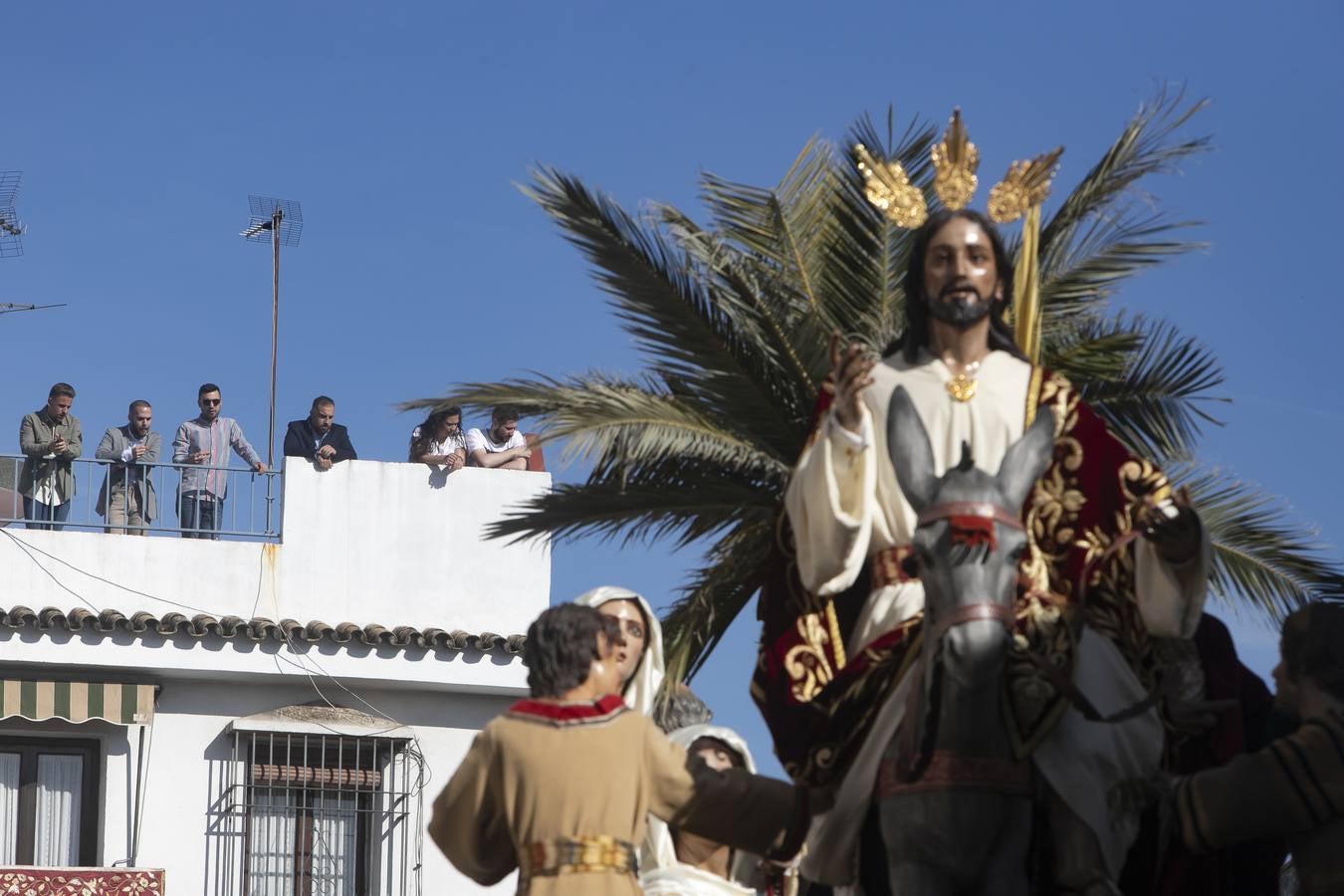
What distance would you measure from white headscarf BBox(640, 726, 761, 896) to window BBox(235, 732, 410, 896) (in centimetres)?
1474

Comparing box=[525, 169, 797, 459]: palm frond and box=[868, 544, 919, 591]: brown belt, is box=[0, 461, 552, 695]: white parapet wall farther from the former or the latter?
box=[868, 544, 919, 591]: brown belt

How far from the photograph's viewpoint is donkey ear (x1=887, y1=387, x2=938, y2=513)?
25.8 ft

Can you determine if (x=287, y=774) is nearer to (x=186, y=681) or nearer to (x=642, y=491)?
(x=186, y=681)

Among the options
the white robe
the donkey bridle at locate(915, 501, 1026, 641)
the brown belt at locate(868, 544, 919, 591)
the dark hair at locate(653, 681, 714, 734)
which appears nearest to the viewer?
the donkey bridle at locate(915, 501, 1026, 641)

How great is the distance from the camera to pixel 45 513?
25.5 m

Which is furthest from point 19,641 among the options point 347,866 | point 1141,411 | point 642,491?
point 1141,411

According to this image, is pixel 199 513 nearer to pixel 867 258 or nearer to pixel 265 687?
pixel 265 687

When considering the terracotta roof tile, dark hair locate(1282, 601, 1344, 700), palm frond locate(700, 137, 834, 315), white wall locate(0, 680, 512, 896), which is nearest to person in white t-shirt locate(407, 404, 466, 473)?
the terracotta roof tile

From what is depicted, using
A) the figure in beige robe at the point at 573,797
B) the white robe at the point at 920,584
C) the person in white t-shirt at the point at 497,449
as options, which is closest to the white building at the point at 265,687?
the person in white t-shirt at the point at 497,449

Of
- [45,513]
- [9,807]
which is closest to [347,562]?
[45,513]

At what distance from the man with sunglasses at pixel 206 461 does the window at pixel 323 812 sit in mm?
2218

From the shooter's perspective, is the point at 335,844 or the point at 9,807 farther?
the point at 335,844

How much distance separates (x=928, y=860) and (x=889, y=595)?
1.10 m

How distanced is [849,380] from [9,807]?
17.9 metres
